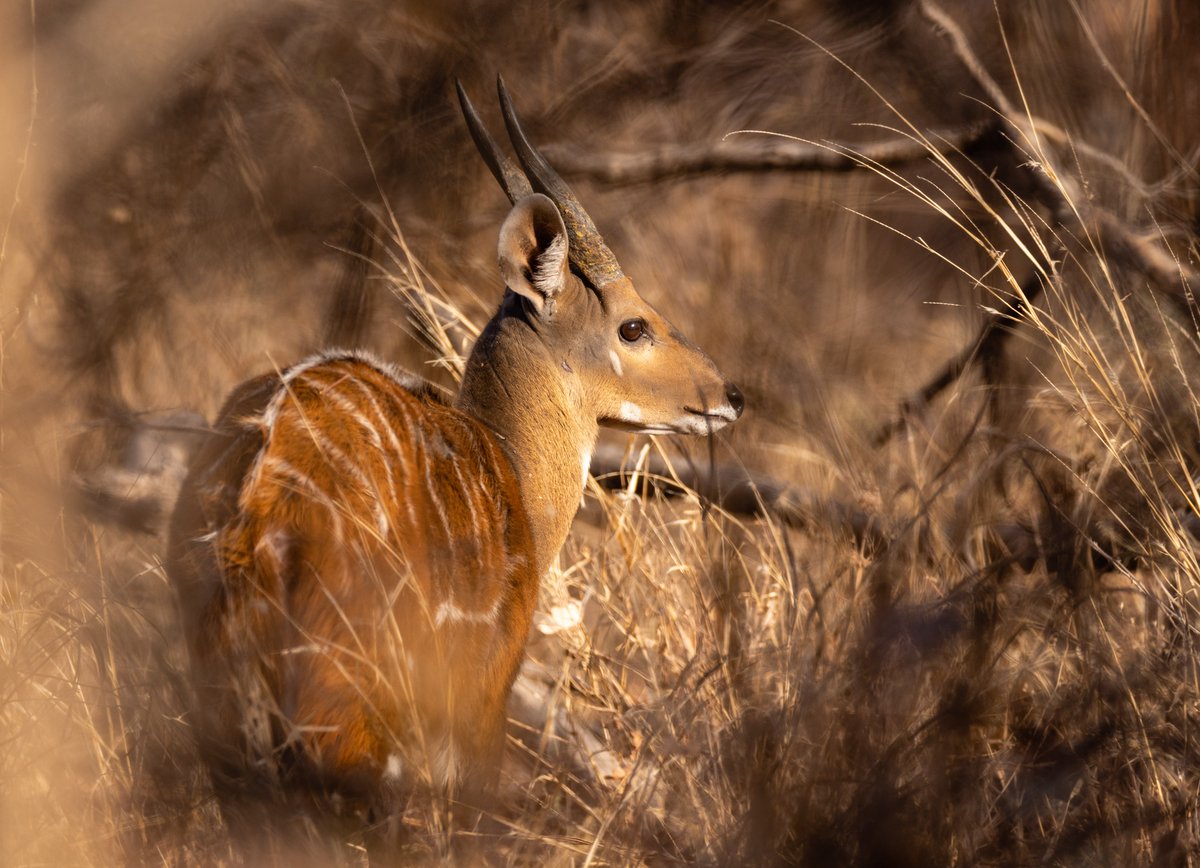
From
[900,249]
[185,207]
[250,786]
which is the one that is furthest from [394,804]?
[900,249]

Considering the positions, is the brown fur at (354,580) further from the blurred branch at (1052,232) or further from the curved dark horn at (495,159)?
the blurred branch at (1052,232)

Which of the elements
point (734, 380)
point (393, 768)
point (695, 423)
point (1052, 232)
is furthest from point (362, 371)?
point (1052, 232)

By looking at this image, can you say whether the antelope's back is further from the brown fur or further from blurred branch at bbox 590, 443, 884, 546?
blurred branch at bbox 590, 443, 884, 546

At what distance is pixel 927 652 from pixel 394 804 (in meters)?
1.02

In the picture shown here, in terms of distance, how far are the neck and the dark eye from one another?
0.22 m

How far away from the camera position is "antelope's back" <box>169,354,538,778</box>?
2.53m

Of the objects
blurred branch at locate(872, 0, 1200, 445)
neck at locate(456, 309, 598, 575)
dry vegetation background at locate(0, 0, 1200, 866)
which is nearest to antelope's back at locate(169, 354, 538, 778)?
dry vegetation background at locate(0, 0, 1200, 866)

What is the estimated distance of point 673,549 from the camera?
3938 millimetres

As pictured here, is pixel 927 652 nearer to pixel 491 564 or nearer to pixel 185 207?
pixel 491 564

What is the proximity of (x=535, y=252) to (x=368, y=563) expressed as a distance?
5.01 ft

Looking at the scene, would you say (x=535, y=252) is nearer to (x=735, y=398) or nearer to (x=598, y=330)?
(x=598, y=330)

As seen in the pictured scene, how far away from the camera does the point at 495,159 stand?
388 centimetres

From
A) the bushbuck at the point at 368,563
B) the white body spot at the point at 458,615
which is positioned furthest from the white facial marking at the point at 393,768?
the white body spot at the point at 458,615

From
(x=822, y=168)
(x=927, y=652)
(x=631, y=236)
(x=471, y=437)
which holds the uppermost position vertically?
(x=927, y=652)
